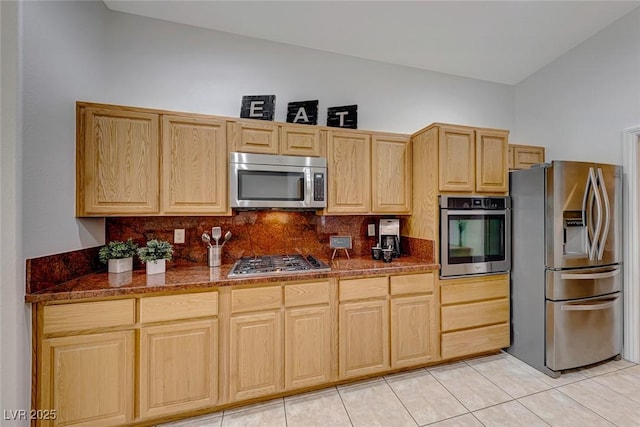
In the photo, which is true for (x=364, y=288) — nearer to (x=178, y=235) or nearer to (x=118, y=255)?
(x=178, y=235)

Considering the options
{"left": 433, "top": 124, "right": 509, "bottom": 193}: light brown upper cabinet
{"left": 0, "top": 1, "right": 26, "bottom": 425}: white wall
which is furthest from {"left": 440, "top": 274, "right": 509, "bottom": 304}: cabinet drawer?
{"left": 0, "top": 1, "right": 26, "bottom": 425}: white wall

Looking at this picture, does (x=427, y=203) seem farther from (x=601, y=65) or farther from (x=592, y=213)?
(x=601, y=65)

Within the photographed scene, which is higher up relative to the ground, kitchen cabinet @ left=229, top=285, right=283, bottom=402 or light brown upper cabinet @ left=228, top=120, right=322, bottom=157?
light brown upper cabinet @ left=228, top=120, right=322, bottom=157

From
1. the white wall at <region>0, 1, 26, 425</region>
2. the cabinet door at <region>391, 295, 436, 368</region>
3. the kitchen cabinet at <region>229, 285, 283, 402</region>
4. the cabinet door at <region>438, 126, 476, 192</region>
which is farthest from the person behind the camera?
the cabinet door at <region>438, 126, 476, 192</region>

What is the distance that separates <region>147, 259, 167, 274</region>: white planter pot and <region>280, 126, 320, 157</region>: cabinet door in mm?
1291

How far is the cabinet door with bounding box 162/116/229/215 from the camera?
198 centimetres

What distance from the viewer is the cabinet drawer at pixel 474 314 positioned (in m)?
2.30

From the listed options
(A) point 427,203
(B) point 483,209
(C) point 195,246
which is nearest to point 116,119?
(C) point 195,246

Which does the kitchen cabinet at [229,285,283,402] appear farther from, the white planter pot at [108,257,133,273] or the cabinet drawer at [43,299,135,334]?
the white planter pot at [108,257,133,273]

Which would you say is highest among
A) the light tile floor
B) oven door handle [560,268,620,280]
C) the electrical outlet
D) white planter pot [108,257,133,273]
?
the electrical outlet

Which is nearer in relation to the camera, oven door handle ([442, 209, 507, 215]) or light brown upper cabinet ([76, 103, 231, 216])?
light brown upper cabinet ([76, 103, 231, 216])

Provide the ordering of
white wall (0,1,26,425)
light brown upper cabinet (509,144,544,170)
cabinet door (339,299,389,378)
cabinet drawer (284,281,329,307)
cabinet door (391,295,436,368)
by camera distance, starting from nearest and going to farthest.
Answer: white wall (0,1,26,425), cabinet drawer (284,281,329,307), cabinet door (339,299,389,378), cabinet door (391,295,436,368), light brown upper cabinet (509,144,544,170)

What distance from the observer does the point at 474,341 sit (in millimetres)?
2371

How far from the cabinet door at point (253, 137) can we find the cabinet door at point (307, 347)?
132cm
